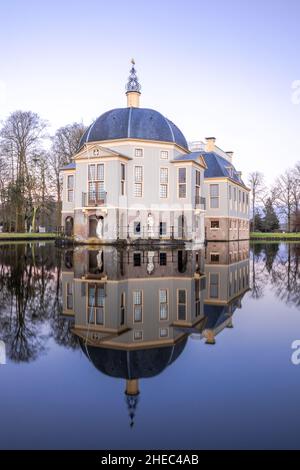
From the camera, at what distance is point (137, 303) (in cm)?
786

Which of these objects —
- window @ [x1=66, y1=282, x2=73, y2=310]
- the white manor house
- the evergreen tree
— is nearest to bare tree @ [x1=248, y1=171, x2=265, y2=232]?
the evergreen tree

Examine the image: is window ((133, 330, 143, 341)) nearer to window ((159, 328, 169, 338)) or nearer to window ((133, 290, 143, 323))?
window ((159, 328, 169, 338))

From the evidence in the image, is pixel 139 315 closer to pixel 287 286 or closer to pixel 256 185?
pixel 287 286

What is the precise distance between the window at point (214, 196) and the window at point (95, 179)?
16175mm

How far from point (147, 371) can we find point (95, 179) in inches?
1155

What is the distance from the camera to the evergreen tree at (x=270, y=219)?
2692 inches

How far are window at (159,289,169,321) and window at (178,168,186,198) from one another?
2585 centimetres

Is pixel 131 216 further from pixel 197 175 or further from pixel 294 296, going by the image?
Result: pixel 294 296

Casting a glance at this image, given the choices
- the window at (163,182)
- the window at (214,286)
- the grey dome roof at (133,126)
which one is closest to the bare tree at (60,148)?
the grey dome roof at (133,126)

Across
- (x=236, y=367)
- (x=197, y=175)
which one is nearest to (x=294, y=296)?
(x=236, y=367)

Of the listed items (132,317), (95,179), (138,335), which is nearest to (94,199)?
(95,179)
